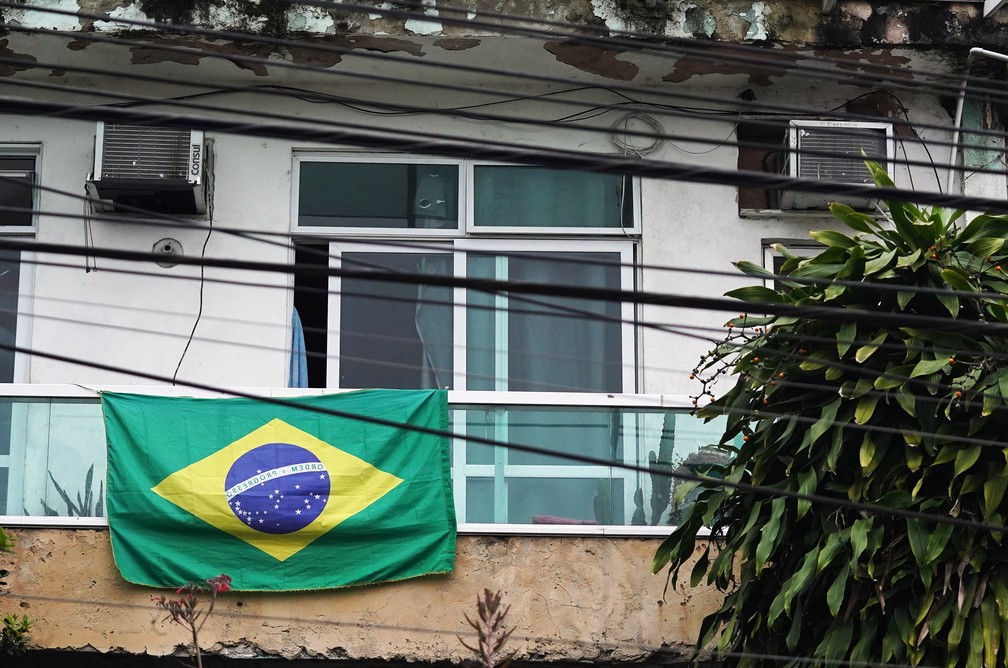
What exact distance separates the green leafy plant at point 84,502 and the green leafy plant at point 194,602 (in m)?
0.66

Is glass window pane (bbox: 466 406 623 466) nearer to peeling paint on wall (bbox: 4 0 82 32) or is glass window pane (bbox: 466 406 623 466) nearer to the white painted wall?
the white painted wall

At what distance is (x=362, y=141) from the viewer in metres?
3.91

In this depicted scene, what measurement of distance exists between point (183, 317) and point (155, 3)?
2020 millimetres

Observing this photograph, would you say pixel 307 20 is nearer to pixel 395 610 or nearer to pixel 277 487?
pixel 277 487

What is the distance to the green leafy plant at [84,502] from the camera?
7879mm

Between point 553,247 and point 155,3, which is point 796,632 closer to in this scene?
point 553,247

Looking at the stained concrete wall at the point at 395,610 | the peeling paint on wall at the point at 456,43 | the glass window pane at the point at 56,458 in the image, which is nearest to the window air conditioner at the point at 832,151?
the peeling paint on wall at the point at 456,43

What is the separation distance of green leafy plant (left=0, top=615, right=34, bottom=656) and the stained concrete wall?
20 cm

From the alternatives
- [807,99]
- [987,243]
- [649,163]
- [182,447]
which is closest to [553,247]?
[807,99]

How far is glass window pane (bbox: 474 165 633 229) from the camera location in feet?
31.3

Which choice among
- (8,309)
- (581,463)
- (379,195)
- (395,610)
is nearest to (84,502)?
(395,610)

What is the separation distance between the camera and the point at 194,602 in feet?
22.4

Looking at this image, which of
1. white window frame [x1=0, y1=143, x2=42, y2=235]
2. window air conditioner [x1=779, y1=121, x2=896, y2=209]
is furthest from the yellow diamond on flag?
window air conditioner [x1=779, y1=121, x2=896, y2=209]

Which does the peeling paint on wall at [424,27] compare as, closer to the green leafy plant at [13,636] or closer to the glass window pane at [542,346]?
the glass window pane at [542,346]
